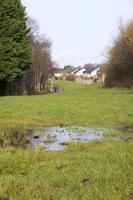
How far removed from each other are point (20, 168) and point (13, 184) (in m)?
1.73

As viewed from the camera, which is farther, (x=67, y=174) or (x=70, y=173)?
(x=70, y=173)

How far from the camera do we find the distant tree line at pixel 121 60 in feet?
267

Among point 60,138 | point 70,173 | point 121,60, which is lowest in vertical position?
point 60,138

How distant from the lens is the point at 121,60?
83.5 metres

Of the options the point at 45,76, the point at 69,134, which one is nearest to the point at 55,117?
the point at 69,134

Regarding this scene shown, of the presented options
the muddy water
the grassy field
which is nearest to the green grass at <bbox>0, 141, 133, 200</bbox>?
the grassy field

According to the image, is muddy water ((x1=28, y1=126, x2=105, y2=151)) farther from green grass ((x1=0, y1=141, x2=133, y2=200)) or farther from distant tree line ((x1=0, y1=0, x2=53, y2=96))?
distant tree line ((x1=0, y1=0, x2=53, y2=96))

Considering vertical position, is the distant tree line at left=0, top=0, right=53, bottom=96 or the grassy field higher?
the distant tree line at left=0, top=0, right=53, bottom=96

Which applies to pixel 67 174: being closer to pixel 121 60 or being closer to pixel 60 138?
pixel 60 138

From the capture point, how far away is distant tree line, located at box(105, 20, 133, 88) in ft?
267

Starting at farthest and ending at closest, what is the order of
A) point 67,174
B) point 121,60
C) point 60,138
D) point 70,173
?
point 121,60 < point 60,138 < point 70,173 < point 67,174

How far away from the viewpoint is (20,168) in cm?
1030

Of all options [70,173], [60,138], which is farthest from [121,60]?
[70,173]

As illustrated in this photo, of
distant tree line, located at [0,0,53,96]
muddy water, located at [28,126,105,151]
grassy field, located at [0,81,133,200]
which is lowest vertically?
muddy water, located at [28,126,105,151]
